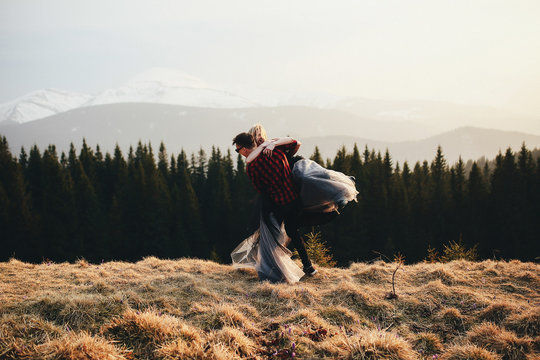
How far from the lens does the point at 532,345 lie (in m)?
3.86

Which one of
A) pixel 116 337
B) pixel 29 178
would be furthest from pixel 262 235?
pixel 29 178

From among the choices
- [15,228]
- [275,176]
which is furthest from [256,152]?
[15,228]

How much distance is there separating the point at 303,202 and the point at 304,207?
0.39ft

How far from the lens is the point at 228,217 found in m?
61.2

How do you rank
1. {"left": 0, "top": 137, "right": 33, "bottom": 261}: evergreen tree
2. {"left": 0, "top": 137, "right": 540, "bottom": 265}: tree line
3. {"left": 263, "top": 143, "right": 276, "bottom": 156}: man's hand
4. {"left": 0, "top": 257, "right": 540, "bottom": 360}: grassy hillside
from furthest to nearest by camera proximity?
{"left": 0, "top": 137, "right": 540, "bottom": 265}: tree line
{"left": 0, "top": 137, "right": 33, "bottom": 261}: evergreen tree
{"left": 263, "top": 143, "right": 276, "bottom": 156}: man's hand
{"left": 0, "top": 257, "right": 540, "bottom": 360}: grassy hillside

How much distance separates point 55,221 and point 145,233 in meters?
14.2

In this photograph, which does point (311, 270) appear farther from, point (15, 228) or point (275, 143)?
point (15, 228)

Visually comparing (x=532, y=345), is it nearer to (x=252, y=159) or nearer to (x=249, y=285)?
(x=249, y=285)

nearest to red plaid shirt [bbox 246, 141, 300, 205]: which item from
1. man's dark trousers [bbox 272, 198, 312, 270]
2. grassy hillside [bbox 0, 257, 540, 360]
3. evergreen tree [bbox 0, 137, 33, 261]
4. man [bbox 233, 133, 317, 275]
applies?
man [bbox 233, 133, 317, 275]

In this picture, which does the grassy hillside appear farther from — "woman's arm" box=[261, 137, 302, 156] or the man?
"woman's arm" box=[261, 137, 302, 156]

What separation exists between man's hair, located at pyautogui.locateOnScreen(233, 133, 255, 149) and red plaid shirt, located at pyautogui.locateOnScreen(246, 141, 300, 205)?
343mm

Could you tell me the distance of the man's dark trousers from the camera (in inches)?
260

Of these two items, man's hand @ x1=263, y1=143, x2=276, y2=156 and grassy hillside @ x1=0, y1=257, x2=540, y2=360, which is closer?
grassy hillside @ x1=0, y1=257, x2=540, y2=360

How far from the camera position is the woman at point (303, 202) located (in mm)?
6469
